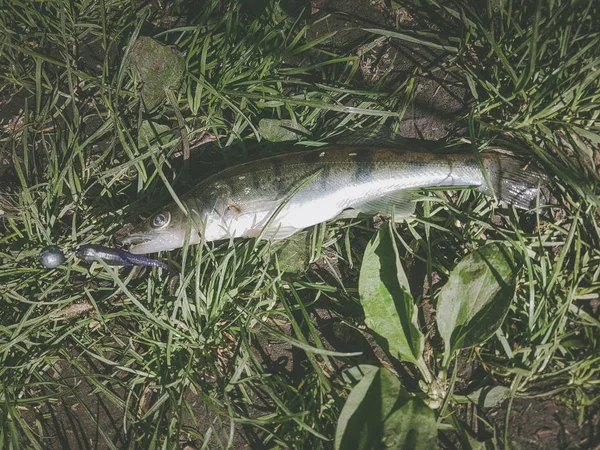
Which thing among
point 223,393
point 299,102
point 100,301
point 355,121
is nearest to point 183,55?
point 299,102

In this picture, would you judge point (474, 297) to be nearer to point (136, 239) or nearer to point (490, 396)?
point (490, 396)

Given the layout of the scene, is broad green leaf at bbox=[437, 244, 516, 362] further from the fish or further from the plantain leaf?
the fish

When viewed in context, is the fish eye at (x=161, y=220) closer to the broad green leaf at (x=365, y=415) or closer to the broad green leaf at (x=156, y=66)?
the broad green leaf at (x=156, y=66)

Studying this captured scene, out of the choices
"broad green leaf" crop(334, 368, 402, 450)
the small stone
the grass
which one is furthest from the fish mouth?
"broad green leaf" crop(334, 368, 402, 450)

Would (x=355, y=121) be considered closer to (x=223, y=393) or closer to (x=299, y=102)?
(x=299, y=102)

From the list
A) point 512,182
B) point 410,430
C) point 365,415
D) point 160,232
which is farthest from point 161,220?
point 512,182
